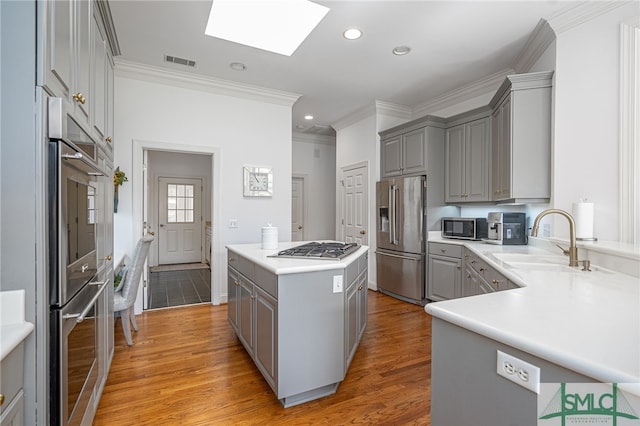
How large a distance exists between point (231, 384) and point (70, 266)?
1457mm

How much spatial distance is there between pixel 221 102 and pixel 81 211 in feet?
10.3

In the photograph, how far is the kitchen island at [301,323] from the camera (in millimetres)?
1908

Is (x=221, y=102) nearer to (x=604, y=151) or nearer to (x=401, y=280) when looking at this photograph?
(x=401, y=280)

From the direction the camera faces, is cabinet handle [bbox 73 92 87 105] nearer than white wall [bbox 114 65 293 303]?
Yes

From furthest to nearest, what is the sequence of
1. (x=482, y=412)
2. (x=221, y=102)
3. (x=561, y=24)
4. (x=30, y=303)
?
(x=221, y=102) < (x=561, y=24) < (x=30, y=303) < (x=482, y=412)

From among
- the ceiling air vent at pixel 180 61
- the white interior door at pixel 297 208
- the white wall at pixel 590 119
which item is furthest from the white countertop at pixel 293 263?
the white interior door at pixel 297 208

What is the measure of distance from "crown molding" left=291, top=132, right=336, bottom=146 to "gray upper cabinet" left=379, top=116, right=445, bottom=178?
2.30 meters

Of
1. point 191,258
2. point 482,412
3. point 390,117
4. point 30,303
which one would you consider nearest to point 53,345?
point 30,303

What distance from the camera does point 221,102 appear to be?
165 inches

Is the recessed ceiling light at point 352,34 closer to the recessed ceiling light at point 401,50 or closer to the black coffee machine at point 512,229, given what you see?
the recessed ceiling light at point 401,50

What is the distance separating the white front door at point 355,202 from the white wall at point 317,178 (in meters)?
1.28

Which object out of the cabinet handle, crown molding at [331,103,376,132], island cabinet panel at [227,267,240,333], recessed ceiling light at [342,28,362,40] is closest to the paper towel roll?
recessed ceiling light at [342,28,362,40]

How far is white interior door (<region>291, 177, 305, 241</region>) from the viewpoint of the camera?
22.2 feet

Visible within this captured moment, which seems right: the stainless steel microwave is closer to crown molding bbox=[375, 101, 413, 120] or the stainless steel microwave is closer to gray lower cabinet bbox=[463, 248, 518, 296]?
gray lower cabinet bbox=[463, 248, 518, 296]
